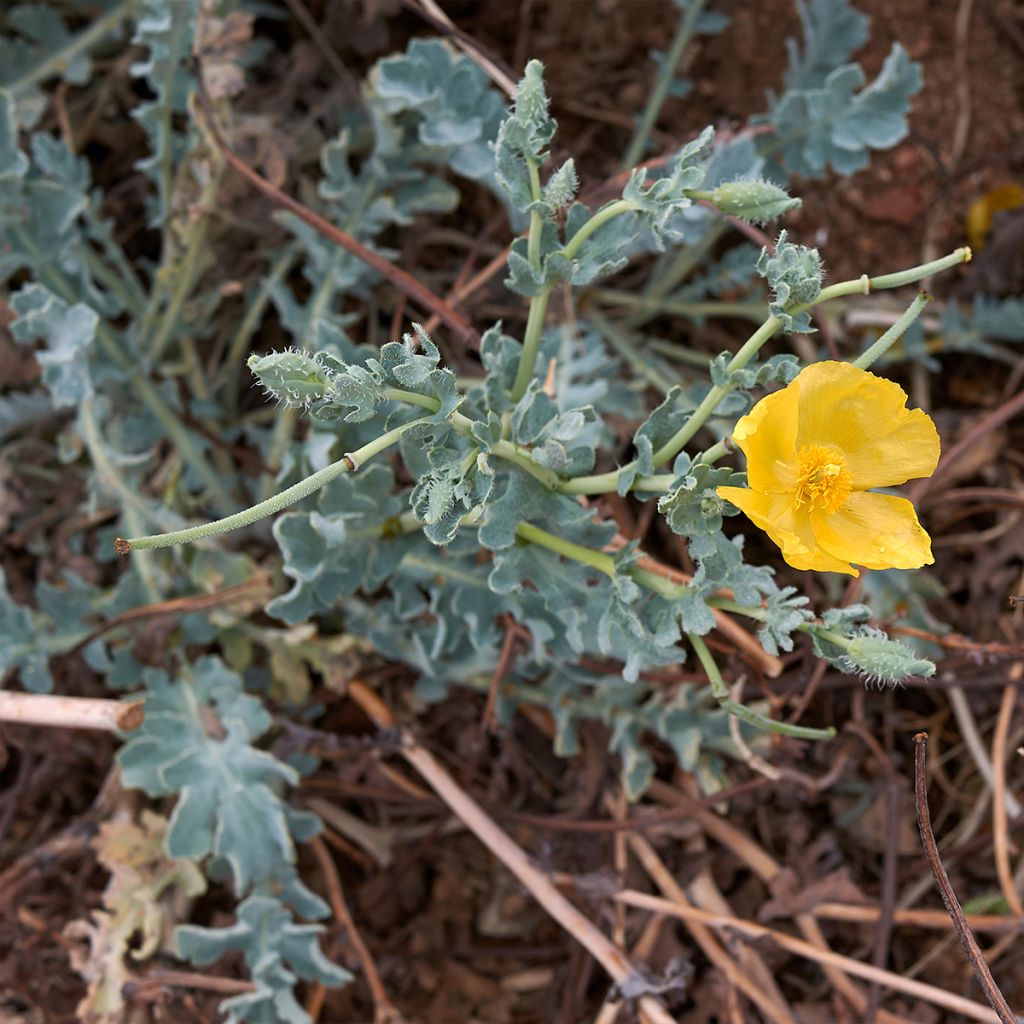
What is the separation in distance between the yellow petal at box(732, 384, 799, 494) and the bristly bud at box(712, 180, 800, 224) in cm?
25

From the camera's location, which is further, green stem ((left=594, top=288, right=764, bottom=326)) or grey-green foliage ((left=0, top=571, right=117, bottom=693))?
green stem ((left=594, top=288, right=764, bottom=326))

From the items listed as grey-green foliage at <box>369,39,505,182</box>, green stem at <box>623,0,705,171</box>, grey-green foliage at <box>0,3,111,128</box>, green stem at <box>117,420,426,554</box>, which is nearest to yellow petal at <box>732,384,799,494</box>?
green stem at <box>117,420,426,554</box>

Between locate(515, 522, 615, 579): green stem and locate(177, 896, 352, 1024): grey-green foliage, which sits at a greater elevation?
locate(515, 522, 615, 579): green stem

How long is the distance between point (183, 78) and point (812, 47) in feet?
4.39

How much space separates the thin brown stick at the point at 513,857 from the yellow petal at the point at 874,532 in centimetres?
98

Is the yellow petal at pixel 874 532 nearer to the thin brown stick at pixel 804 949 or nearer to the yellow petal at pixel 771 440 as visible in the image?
the yellow petal at pixel 771 440

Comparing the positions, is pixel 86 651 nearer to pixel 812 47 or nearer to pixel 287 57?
pixel 287 57

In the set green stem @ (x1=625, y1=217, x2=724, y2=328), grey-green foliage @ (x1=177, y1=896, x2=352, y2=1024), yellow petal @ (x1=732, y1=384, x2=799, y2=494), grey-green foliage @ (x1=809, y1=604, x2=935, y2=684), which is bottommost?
grey-green foliage @ (x1=177, y1=896, x2=352, y2=1024)

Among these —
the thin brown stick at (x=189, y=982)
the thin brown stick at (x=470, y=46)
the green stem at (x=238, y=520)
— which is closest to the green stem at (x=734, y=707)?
the green stem at (x=238, y=520)

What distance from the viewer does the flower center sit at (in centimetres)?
142

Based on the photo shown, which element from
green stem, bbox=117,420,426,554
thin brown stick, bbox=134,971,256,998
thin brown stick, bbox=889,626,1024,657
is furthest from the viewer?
thin brown stick, bbox=134,971,256,998

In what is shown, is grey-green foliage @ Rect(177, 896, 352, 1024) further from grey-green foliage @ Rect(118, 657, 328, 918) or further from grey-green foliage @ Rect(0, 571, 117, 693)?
grey-green foliage @ Rect(0, 571, 117, 693)

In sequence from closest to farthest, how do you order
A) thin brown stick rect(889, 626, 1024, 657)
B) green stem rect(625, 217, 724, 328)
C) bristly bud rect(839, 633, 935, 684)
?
1. bristly bud rect(839, 633, 935, 684)
2. thin brown stick rect(889, 626, 1024, 657)
3. green stem rect(625, 217, 724, 328)

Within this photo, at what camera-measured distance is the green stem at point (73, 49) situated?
2.46 m
